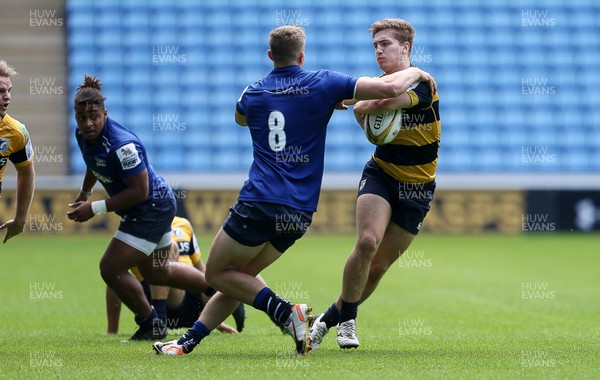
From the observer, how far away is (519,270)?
1431 cm

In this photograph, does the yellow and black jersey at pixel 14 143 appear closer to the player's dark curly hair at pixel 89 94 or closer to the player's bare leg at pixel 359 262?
the player's dark curly hair at pixel 89 94

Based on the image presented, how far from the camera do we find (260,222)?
579cm

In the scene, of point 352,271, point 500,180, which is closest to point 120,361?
point 352,271

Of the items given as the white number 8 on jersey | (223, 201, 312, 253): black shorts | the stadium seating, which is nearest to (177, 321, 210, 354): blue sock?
(223, 201, 312, 253): black shorts

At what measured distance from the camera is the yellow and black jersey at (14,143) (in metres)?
6.68

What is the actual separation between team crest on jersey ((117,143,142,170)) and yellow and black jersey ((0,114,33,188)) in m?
0.63

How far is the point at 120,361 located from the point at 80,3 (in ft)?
69.1

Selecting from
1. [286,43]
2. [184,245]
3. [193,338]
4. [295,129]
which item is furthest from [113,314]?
[286,43]

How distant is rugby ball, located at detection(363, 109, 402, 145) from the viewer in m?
6.33

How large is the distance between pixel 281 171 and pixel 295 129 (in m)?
0.26

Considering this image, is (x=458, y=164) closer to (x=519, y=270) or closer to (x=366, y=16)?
(x=366, y=16)

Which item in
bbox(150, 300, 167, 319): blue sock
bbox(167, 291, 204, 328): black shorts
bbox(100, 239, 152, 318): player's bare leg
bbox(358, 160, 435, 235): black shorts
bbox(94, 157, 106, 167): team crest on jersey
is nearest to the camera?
bbox(358, 160, 435, 235): black shorts

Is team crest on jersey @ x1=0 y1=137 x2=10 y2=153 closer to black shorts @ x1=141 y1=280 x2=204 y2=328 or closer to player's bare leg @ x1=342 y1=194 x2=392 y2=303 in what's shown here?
black shorts @ x1=141 y1=280 x2=204 y2=328

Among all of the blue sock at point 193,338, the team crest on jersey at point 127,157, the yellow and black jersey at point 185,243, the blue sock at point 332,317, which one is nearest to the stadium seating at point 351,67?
the yellow and black jersey at point 185,243
